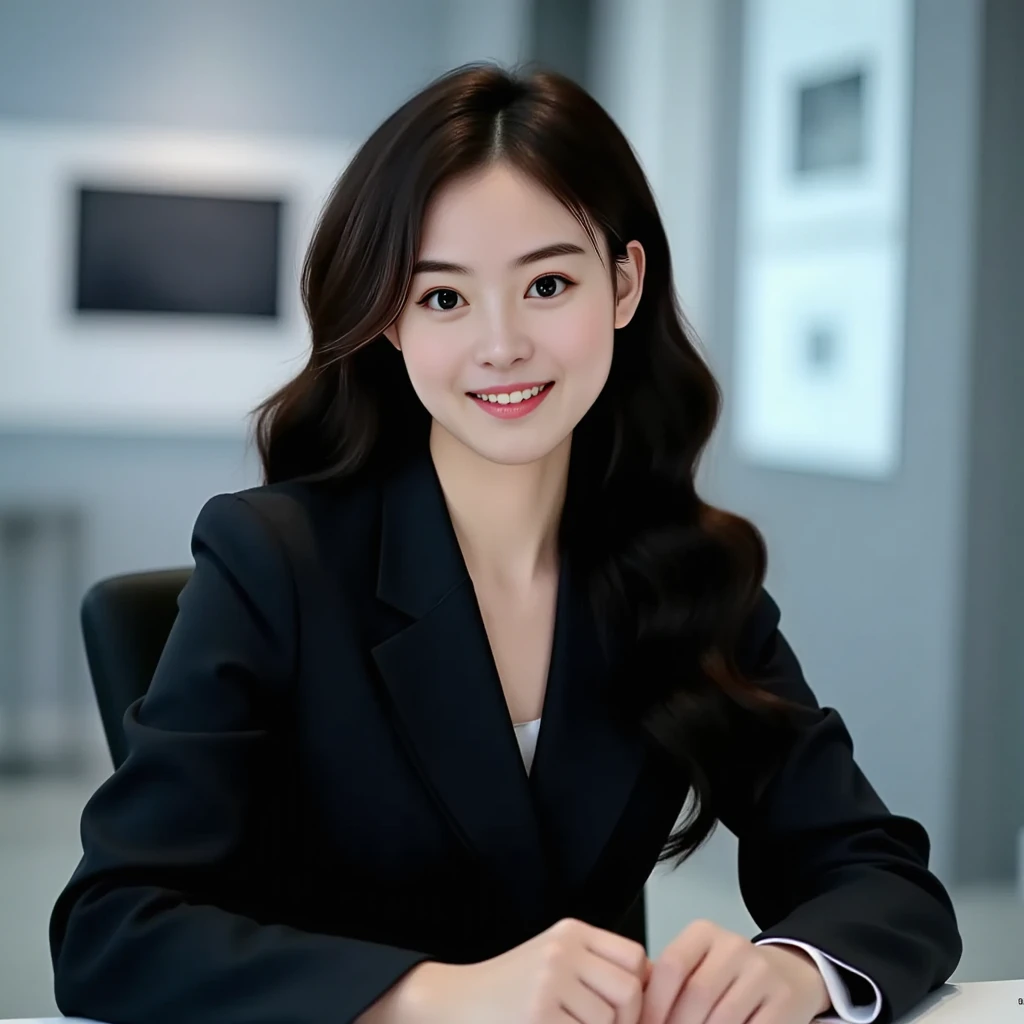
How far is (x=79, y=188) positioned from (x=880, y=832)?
4024mm

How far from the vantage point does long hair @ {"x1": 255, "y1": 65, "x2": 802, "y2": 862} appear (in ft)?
3.84

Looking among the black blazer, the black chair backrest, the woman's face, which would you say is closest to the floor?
the black chair backrest

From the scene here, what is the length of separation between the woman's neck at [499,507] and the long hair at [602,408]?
0.04m

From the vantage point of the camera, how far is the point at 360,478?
1.32 meters

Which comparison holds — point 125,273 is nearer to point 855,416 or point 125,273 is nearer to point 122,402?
point 122,402

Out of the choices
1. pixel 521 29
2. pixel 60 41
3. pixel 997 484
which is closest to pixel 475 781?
pixel 997 484

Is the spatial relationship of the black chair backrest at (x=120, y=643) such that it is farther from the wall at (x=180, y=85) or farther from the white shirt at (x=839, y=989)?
the wall at (x=180, y=85)

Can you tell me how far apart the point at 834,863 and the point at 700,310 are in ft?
10.2

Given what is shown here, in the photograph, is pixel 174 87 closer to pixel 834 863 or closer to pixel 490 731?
pixel 490 731

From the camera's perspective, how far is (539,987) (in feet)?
2.94

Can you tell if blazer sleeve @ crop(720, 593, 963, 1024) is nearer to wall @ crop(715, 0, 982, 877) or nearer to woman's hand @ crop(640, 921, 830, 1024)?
woman's hand @ crop(640, 921, 830, 1024)

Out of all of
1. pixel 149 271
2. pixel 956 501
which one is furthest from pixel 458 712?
pixel 149 271

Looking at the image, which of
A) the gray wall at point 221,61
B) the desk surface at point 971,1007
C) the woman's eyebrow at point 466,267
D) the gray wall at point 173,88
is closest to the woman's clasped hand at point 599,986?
the desk surface at point 971,1007

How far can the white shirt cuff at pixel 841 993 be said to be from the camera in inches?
40.0
